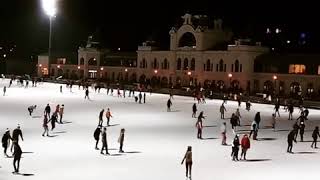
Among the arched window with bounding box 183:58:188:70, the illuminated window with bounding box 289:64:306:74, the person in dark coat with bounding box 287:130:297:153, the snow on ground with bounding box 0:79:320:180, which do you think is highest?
the arched window with bounding box 183:58:188:70

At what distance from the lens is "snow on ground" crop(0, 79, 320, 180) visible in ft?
61.5

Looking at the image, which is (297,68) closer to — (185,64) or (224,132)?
(185,64)

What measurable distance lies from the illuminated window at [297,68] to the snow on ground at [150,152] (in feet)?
84.2

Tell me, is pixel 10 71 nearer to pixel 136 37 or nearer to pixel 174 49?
pixel 136 37

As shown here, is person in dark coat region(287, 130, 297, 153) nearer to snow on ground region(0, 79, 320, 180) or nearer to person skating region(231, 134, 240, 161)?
snow on ground region(0, 79, 320, 180)

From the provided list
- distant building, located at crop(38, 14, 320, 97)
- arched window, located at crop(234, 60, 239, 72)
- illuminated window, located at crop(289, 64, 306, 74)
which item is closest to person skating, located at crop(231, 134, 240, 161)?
distant building, located at crop(38, 14, 320, 97)

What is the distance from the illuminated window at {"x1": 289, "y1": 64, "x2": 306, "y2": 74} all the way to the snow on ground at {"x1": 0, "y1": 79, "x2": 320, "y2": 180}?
25.7 meters

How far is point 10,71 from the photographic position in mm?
115438

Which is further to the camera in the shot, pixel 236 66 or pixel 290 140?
pixel 236 66

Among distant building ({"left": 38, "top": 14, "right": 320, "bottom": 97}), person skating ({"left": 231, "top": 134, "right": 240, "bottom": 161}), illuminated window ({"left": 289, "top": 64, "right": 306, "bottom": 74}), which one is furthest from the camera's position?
distant building ({"left": 38, "top": 14, "right": 320, "bottom": 97})

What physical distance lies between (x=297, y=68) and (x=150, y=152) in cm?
4409

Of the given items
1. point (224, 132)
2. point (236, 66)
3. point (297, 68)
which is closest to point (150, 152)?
point (224, 132)

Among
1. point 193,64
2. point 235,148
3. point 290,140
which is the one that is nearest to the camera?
point 235,148

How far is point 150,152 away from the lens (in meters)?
22.8
